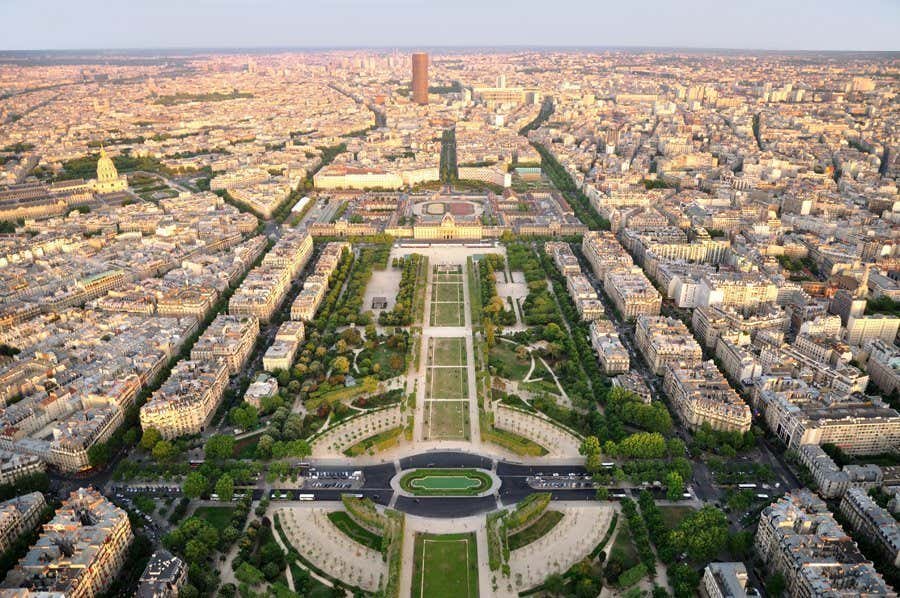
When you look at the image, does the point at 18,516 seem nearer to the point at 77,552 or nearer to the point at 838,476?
the point at 77,552

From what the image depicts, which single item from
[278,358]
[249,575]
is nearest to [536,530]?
[249,575]

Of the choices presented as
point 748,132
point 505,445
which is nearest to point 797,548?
point 505,445

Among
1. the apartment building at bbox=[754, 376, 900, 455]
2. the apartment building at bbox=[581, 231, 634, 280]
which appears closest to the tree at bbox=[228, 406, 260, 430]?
the apartment building at bbox=[754, 376, 900, 455]

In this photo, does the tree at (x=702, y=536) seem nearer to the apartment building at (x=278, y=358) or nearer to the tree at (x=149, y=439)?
the apartment building at (x=278, y=358)

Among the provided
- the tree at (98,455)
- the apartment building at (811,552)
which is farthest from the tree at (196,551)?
the apartment building at (811,552)

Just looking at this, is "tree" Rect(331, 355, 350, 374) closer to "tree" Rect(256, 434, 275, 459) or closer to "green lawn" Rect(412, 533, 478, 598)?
"tree" Rect(256, 434, 275, 459)


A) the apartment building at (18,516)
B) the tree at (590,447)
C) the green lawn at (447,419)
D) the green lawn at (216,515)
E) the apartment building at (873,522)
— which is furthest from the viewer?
the green lawn at (447,419)
